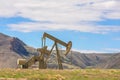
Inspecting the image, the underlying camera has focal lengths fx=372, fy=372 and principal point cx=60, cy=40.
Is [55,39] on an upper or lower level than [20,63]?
upper

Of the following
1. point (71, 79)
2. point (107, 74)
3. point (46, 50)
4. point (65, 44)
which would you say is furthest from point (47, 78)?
point (65, 44)

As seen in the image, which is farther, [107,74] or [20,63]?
[20,63]

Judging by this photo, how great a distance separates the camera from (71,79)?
56.2 metres

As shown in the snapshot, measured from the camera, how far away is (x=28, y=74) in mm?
59219

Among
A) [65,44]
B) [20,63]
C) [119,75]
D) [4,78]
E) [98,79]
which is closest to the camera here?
[4,78]

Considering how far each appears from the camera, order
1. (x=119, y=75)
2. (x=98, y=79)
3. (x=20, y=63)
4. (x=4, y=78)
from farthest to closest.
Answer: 1. (x=20, y=63)
2. (x=119, y=75)
3. (x=98, y=79)
4. (x=4, y=78)

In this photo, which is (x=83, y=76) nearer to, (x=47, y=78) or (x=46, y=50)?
(x=47, y=78)

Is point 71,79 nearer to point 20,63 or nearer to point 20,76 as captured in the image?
point 20,76

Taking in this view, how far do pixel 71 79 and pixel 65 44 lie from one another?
47.7 meters

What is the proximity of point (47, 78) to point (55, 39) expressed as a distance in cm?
4514

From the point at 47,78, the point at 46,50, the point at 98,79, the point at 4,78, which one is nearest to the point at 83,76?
the point at 98,79

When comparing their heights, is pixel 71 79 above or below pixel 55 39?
below

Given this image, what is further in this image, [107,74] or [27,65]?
[27,65]

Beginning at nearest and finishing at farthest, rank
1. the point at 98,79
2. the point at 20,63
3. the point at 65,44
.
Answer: the point at 98,79 → the point at 20,63 → the point at 65,44
